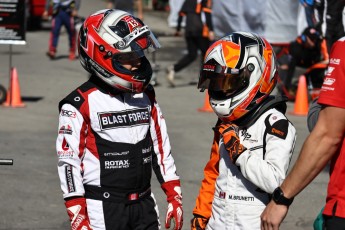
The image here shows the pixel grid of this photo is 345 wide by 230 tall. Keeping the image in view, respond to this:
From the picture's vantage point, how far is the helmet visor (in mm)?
4465

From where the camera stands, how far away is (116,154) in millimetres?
4801

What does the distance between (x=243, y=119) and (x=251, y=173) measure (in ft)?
1.15

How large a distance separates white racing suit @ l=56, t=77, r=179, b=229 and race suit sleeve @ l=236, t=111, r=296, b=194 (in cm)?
74

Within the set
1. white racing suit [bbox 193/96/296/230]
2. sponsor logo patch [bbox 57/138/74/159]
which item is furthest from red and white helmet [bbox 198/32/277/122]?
sponsor logo patch [bbox 57/138/74/159]

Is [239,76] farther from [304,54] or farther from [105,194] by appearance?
[304,54]

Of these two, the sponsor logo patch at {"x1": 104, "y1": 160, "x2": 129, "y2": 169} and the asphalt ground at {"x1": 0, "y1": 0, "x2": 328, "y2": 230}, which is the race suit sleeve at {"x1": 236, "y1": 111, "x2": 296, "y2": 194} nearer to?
the sponsor logo patch at {"x1": 104, "y1": 160, "x2": 129, "y2": 169}

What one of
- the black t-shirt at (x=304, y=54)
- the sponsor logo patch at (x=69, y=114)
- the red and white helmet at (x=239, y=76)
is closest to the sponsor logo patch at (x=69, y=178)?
the sponsor logo patch at (x=69, y=114)

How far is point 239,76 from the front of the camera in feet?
14.7

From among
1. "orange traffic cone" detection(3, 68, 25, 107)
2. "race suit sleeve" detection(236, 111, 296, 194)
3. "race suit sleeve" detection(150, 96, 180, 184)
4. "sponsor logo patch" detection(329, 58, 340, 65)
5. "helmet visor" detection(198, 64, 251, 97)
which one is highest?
"sponsor logo patch" detection(329, 58, 340, 65)

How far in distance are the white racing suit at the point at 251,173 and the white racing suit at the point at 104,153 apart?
1.39ft

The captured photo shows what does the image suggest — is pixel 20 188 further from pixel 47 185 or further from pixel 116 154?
pixel 116 154

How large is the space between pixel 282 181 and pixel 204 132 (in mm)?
7349

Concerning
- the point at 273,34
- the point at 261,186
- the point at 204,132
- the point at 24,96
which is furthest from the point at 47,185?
the point at 273,34

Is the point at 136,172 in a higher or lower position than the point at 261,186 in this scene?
lower
